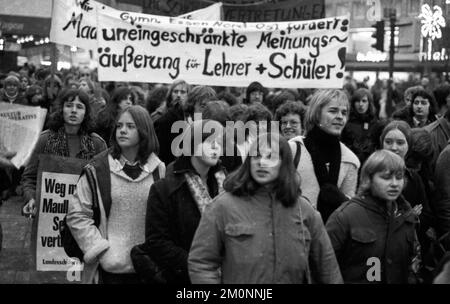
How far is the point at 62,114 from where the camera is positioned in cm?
648

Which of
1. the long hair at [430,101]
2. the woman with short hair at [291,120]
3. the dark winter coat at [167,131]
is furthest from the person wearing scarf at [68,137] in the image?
the long hair at [430,101]

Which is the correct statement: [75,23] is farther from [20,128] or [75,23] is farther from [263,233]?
[263,233]

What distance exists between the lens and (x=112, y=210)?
5.09 m

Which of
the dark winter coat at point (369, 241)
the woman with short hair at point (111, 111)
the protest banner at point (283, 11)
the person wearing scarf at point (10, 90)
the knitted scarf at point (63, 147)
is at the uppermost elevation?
the protest banner at point (283, 11)

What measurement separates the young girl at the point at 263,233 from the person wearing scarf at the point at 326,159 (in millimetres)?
1189

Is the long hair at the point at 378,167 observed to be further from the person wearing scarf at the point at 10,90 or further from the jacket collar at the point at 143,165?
the person wearing scarf at the point at 10,90

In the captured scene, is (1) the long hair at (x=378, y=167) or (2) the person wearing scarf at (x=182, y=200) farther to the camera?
(1) the long hair at (x=378, y=167)

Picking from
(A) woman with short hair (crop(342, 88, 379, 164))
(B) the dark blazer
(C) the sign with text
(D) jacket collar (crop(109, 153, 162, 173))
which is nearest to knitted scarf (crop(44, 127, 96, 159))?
(D) jacket collar (crop(109, 153, 162, 173))

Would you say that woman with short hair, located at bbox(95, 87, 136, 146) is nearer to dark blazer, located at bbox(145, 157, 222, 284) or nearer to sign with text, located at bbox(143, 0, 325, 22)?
sign with text, located at bbox(143, 0, 325, 22)

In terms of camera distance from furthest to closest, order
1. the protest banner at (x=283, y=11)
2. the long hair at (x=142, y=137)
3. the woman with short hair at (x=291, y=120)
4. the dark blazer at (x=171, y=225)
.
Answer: the protest banner at (x=283, y=11), the woman with short hair at (x=291, y=120), the long hair at (x=142, y=137), the dark blazer at (x=171, y=225)

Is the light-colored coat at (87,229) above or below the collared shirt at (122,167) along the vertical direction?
below

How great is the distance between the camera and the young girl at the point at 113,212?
4980 millimetres
